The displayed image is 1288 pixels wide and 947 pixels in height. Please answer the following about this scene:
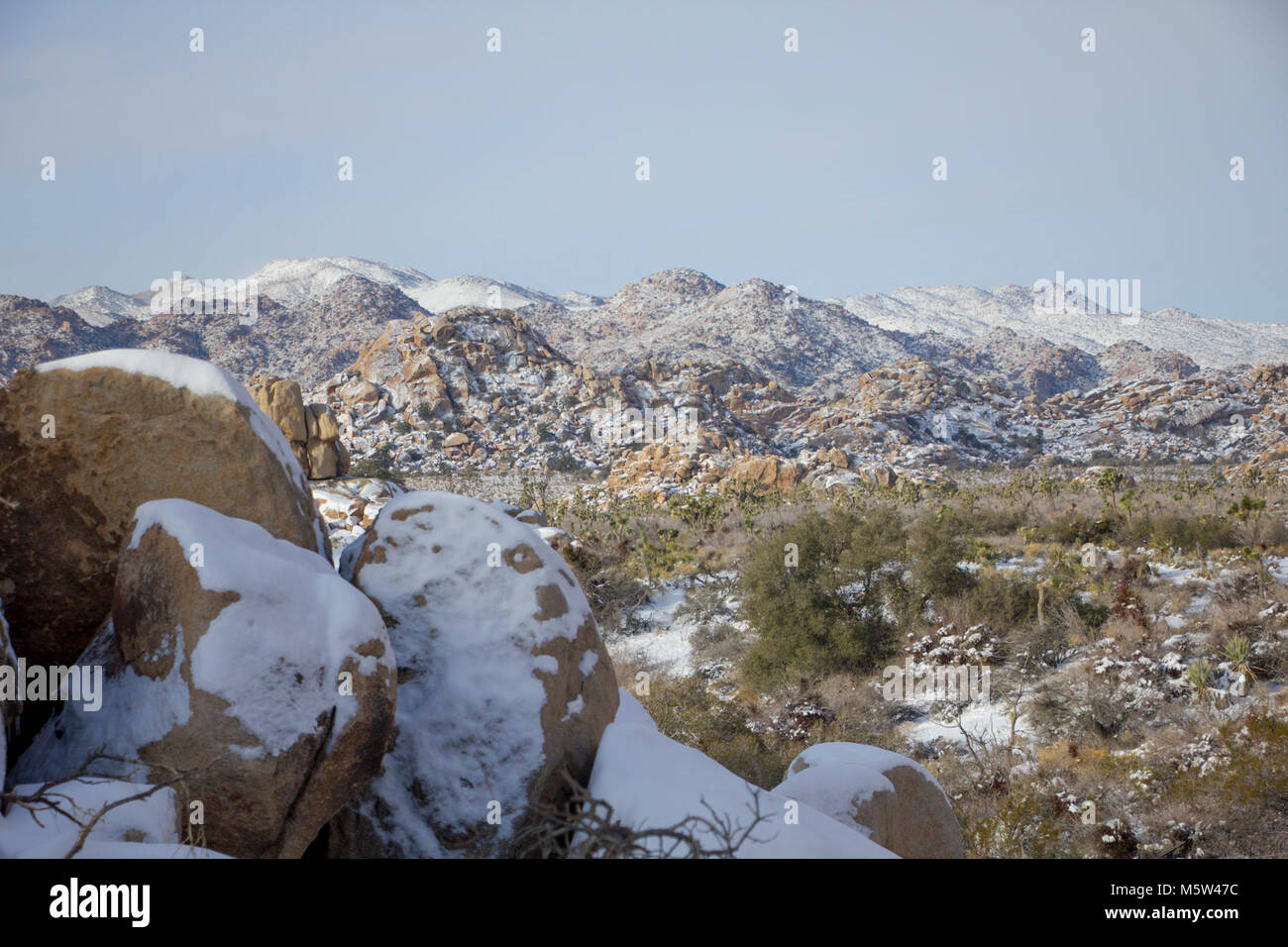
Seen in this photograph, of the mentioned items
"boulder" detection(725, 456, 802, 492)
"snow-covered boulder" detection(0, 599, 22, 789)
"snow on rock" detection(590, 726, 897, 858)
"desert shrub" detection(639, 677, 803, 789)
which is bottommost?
"boulder" detection(725, 456, 802, 492)

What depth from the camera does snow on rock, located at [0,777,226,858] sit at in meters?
2.67

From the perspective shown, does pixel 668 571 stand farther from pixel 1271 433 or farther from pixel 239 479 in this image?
pixel 1271 433

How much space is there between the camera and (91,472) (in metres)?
4.30

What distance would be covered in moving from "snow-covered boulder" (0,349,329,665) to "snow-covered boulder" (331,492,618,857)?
0.79 metres

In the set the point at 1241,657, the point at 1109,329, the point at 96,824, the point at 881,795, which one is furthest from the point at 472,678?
the point at 1109,329

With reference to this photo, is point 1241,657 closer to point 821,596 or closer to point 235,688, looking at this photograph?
point 821,596

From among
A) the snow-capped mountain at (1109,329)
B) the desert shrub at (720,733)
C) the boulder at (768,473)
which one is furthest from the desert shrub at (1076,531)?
the snow-capped mountain at (1109,329)

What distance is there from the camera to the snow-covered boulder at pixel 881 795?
16.7 ft

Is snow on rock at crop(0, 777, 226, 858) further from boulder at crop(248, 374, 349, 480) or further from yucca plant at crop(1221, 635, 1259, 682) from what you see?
boulder at crop(248, 374, 349, 480)

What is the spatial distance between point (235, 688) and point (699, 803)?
78.1 inches

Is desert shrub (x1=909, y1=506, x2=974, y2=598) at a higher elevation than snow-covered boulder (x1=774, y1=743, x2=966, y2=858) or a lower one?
lower

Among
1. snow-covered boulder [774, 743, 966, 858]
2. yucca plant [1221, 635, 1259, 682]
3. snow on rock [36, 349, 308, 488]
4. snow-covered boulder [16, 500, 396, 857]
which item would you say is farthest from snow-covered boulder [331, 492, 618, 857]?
yucca plant [1221, 635, 1259, 682]

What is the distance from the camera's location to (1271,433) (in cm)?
7238
